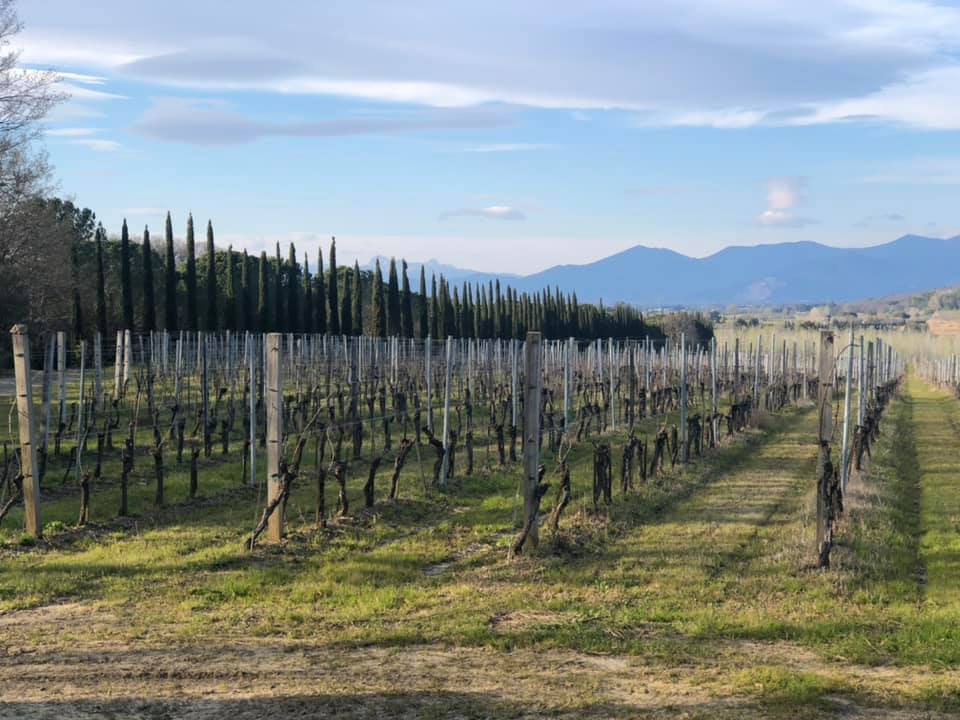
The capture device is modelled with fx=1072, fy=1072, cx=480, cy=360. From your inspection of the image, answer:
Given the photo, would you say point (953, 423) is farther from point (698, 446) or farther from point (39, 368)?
point (39, 368)

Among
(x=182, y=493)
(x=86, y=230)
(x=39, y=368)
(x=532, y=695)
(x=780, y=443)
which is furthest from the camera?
(x=86, y=230)

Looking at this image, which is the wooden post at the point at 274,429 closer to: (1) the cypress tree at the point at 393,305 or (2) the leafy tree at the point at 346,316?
(2) the leafy tree at the point at 346,316

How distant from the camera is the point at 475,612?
7863 mm

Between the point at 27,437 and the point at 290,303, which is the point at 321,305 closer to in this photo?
the point at 290,303

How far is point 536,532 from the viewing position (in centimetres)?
1001

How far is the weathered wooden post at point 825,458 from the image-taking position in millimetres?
9384

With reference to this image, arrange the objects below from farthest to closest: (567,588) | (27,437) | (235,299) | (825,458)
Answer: (235,299), (27,437), (825,458), (567,588)

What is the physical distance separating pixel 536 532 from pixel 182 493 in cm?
563

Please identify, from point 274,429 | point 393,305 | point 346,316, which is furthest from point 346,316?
point 274,429

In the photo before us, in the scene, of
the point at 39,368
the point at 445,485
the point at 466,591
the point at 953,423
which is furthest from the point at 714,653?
the point at 39,368

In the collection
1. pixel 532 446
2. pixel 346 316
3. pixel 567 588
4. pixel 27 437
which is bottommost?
pixel 567 588

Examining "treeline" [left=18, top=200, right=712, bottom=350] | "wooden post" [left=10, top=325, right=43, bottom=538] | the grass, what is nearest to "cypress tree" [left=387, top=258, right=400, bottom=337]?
"treeline" [left=18, top=200, right=712, bottom=350]

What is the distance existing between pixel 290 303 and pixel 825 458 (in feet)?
131

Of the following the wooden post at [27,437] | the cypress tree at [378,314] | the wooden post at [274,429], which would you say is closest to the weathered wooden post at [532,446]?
the wooden post at [274,429]
